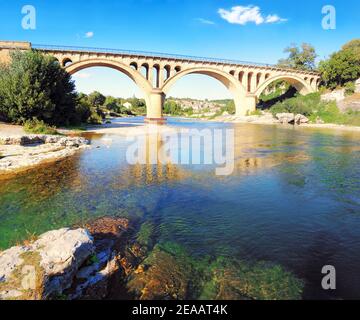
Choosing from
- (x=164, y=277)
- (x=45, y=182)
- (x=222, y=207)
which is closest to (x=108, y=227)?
(x=164, y=277)

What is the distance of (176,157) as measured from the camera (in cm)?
1396

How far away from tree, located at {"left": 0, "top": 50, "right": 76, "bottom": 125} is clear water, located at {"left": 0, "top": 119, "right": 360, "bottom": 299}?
13.2 m

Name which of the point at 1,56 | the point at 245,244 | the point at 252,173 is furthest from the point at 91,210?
the point at 1,56

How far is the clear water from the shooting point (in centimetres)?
475

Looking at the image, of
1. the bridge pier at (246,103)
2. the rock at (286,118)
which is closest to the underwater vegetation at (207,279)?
the rock at (286,118)

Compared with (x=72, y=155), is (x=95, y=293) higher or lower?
lower

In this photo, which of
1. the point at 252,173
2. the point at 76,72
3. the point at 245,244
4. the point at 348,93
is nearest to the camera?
the point at 245,244

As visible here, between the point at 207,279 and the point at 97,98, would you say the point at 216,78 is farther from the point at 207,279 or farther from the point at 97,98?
the point at 207,279

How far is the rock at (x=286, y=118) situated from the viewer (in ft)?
154

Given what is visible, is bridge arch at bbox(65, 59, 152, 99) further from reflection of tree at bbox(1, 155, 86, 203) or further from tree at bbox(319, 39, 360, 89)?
tree at bbox(319, 39, 360, 89)
